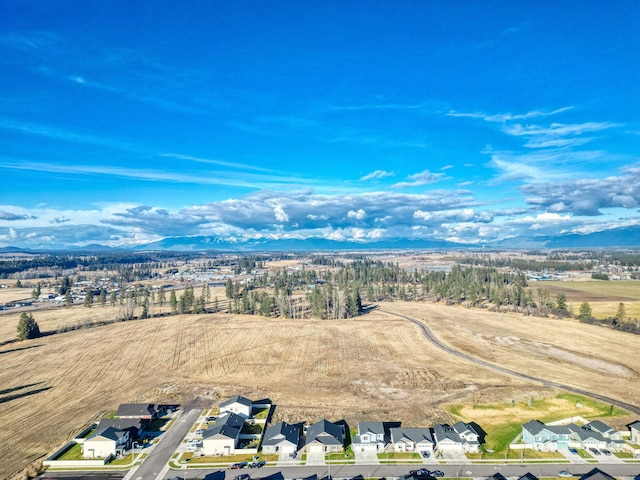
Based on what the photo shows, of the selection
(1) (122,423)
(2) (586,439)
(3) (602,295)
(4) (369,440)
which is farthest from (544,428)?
(3) (602,295)

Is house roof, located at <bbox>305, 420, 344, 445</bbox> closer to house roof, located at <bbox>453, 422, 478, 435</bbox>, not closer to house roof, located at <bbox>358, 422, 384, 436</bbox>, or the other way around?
house roof, located at <bbox>358, 422, 384, 436</bbox>

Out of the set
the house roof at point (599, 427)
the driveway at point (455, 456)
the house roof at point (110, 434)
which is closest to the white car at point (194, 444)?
the house roof at point (110, 434)

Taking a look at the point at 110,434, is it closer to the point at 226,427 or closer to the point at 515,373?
the point at 226,427

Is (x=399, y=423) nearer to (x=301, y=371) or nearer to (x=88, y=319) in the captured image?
(x=301, y=371)

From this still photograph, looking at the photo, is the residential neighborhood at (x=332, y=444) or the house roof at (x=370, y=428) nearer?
the residential neighborhood at (x=332, y=444)

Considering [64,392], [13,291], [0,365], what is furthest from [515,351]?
[13,291]

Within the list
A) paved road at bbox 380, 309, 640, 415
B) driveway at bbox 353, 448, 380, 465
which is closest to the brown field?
paved road at bbox 380, 309, 640, 415

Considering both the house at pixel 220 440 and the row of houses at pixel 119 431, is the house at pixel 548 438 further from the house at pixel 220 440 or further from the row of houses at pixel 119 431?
the row of houses at pixel 119 431
